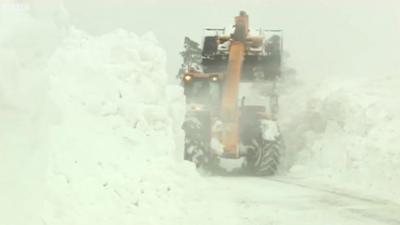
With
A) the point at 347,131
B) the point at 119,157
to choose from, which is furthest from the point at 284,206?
the point at 347,131

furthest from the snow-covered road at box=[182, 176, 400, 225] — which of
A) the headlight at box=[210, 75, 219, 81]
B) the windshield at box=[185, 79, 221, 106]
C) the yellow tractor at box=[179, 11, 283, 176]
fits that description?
the headlight at box=[210, 75, 219, 81]

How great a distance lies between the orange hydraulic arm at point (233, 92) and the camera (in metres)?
17.3

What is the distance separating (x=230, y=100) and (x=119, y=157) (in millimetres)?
7934

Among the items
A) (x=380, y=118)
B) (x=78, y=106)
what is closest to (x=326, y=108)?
(x=380, y=118)

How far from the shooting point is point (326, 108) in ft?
72.9

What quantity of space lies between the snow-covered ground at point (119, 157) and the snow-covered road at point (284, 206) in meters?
0.02

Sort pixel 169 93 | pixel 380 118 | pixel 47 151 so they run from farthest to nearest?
pixel 380 118
pixel 169 93
pixel 47 151

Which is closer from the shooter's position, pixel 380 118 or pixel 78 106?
pixel 78 106

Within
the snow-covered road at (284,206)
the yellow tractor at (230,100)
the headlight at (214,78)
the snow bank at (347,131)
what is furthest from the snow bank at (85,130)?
the snow bank at (347,131)

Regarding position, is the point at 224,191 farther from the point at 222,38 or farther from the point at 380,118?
the point at 380,118

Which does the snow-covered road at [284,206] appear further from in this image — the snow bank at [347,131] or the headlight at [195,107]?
the headlight at [195,107]

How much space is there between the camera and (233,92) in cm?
1734

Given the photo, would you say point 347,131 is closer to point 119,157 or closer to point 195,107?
point 195,107

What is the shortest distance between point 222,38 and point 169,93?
13.5 feet
